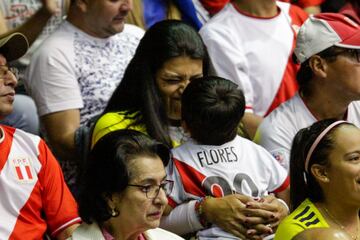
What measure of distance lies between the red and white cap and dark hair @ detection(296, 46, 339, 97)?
0.07ft

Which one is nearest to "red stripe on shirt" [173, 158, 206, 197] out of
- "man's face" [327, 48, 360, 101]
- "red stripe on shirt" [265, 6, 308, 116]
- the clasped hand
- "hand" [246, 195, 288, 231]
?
the clasped hand

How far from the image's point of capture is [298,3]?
6.82 meters

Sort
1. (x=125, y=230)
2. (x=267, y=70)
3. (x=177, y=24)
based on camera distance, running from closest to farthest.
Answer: (x=125, y=230), (x=177, y=24), (x=267, y=70)

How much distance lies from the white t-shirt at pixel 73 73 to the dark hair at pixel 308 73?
41.4 inches

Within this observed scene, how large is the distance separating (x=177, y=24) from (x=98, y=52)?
0.84 meters

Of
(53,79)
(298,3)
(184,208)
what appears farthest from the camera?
(298,3)

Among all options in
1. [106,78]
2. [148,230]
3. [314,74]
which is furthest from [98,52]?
[148,230]

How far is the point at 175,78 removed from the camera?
15.0 ft

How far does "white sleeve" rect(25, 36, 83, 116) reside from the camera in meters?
5.11

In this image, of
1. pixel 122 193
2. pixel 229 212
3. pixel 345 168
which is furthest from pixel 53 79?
pixel 345 168

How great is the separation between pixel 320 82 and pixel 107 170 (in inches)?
65.9

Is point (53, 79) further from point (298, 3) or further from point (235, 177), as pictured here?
point (298, 3)

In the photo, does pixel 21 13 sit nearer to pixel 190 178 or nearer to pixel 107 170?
pixel 190 178

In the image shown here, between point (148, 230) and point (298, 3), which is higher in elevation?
point (148, 230)
